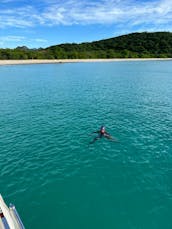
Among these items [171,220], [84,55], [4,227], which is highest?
[84,55]

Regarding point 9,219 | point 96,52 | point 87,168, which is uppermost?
point 96,52

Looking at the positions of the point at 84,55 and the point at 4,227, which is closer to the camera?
the point at 4,227

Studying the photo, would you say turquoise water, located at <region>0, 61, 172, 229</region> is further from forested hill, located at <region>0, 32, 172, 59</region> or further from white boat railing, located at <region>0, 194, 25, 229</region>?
forested hill, located at <region>0, 32, 172, 59</region>

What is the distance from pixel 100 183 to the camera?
517 inches

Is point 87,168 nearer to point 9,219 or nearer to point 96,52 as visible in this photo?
point 9,219

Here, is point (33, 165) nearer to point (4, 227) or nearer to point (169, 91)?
point (4, 227)

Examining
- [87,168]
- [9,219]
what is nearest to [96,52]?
[87,168]

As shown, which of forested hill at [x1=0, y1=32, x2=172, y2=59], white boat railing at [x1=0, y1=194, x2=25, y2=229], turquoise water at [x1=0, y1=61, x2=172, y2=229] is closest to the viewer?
white boat railing at [x1=0, y1=194, x2=25, y2=229]

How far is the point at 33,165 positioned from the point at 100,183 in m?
5.33

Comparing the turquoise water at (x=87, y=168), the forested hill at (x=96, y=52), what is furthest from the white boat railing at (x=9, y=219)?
the forested hill at (x=96, y=52)

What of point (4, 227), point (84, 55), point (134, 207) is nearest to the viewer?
point (4, 227)

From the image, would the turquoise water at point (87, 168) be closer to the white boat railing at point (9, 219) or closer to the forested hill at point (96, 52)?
the white boat railing at point (9, 219)

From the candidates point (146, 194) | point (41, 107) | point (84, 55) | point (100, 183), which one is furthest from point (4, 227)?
point (84, 55)

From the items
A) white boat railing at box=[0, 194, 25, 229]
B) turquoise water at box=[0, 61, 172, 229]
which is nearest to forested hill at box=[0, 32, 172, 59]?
turquoise water at box=[0, 61, 172, 229]
